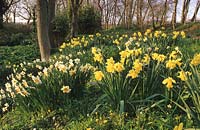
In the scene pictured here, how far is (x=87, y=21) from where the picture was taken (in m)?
16.3

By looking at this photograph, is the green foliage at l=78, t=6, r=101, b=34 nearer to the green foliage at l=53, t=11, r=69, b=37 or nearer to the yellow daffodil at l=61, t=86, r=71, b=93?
the green foliage at l=53, t=11, r=69, b=37

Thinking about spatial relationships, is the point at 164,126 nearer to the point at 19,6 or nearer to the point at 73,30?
the point at 73,30

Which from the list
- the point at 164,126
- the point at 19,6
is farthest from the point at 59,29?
the point at 19,6

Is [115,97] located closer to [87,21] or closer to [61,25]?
[61,25]

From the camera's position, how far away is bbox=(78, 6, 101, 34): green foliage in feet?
53.4

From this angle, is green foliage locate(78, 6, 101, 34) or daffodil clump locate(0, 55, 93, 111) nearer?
daffodil clump locate(0, 55, 93, 111)

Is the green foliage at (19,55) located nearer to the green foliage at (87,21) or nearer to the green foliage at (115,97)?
the green foliage at (87,21)

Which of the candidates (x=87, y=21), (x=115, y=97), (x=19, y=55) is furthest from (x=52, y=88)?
(x=87, y=21)

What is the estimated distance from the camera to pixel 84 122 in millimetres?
3049

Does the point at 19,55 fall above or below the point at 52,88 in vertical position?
below

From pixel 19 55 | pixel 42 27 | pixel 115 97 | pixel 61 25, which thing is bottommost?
pixel 19 55

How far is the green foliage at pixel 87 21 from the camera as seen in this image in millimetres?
16281

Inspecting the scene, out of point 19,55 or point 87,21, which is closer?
point 19,55

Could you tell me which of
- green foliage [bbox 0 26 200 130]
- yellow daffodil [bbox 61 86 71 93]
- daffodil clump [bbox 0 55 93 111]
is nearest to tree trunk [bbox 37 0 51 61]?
green foliage [bbox 0 26 200 130]
